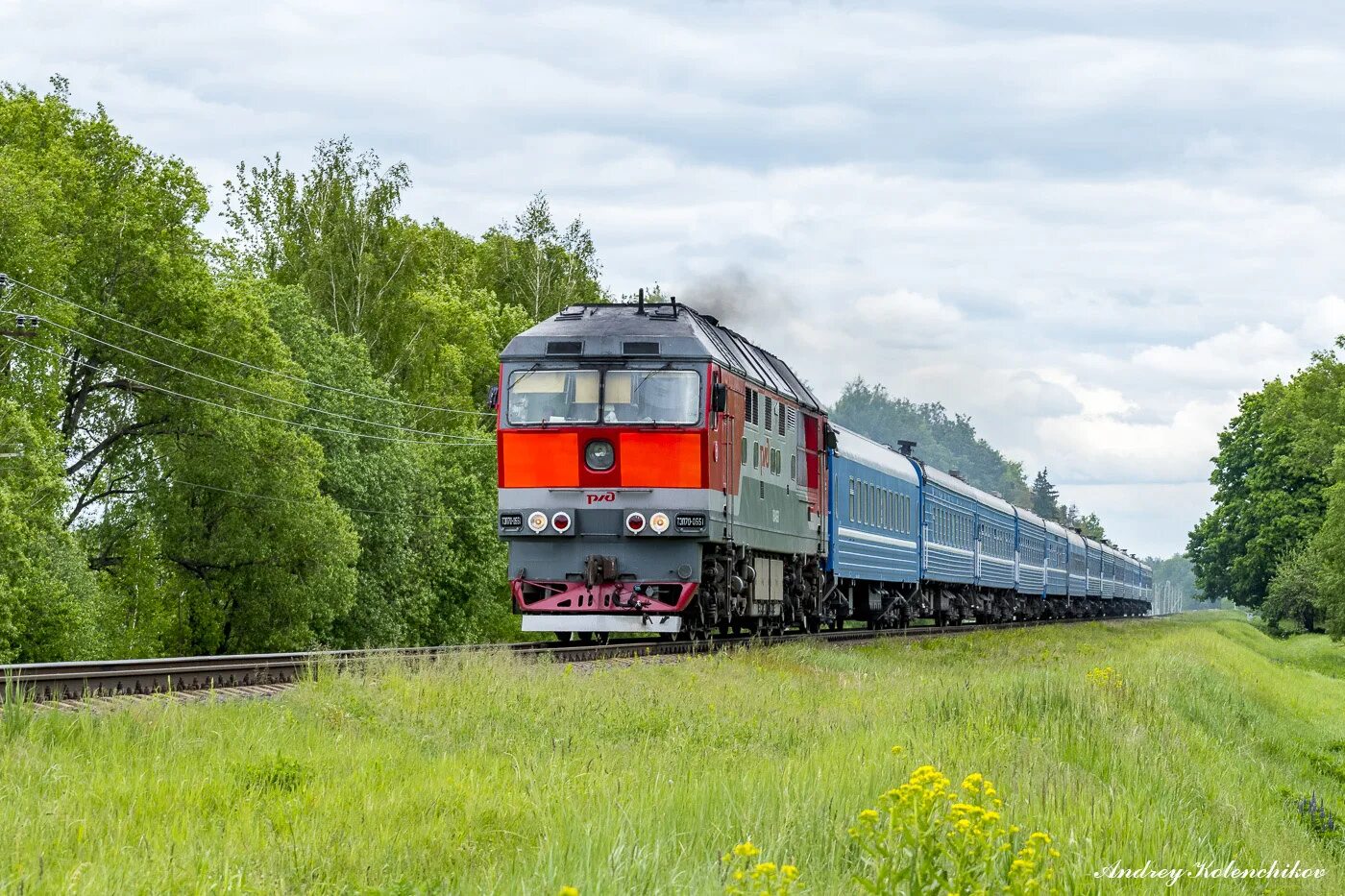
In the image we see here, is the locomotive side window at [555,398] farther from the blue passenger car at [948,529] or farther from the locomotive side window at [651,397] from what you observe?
the blue passenger car at [948,529]

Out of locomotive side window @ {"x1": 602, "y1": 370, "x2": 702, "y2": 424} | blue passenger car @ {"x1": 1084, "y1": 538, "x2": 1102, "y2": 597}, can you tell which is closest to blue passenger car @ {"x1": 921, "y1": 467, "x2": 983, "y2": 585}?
locomotive side window @ {"x1": 602, "y1": 370, "x2": 702, "y2": 424}

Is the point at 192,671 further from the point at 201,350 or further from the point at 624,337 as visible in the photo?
the point at 201,350

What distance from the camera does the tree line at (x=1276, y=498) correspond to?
8181 cm

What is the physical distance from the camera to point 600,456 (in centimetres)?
2191

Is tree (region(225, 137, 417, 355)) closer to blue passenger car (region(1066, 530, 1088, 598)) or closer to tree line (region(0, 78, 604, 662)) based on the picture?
tree line (region(0, 78, 604, 662))

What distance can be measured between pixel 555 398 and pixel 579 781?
530 inches

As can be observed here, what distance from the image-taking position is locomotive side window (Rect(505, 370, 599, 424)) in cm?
2208

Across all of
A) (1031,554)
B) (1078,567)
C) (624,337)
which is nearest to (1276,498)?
(1078,567)

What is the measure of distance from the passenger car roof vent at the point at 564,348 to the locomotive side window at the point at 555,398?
25 centimetres

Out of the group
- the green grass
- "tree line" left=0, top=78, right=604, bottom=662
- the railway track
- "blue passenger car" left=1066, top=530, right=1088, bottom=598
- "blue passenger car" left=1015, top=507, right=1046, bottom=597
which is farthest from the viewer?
"blue passenger car" left=1066, top=530, right=1088, bottom=598

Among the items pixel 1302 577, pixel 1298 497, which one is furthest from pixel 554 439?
pixel 1298 497

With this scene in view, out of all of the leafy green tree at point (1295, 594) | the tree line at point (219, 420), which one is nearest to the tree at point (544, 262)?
the tree line at point (219, 420)

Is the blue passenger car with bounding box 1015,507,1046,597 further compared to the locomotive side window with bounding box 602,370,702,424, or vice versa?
the blue passenger car with bounding box 1015,507,1046,597

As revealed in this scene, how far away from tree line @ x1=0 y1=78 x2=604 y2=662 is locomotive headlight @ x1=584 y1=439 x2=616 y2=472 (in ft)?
54.8
